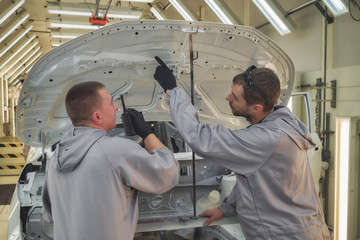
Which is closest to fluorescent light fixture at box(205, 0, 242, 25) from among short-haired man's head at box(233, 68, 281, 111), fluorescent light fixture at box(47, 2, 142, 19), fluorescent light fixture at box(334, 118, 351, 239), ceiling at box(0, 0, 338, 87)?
ceiling at box(0, 0, 338, 87)

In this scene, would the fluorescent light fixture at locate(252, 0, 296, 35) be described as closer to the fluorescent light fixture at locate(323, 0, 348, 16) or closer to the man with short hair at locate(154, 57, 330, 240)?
the fluorescent light fixture at locate(323, 0, 348, 16)

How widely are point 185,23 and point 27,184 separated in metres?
1.69

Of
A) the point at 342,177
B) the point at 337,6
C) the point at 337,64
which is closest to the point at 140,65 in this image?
the point at 342,177

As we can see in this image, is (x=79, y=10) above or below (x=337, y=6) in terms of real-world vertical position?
above

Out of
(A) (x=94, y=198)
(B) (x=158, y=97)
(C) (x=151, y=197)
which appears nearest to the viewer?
(A) (x=94, y=198)

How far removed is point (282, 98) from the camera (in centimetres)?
246

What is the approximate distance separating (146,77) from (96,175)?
3.33 feet

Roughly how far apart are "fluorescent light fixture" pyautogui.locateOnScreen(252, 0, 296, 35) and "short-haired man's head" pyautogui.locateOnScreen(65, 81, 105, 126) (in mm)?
3710

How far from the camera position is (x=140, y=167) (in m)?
1.40

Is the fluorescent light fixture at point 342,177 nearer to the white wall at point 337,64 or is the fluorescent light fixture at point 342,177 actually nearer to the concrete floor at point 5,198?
the white wall at point 337,64

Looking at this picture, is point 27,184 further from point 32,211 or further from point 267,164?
point 267,164

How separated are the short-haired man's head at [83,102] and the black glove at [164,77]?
47 centimetres

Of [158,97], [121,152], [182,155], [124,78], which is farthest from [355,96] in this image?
[121,152]

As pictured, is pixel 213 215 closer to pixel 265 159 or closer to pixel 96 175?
pixel 265 159
